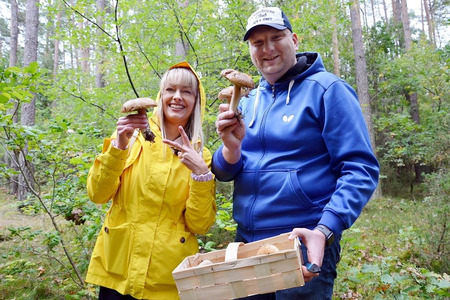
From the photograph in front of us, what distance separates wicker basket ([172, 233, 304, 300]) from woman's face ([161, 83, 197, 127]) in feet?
3.94

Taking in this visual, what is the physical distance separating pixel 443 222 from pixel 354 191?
4.81 m

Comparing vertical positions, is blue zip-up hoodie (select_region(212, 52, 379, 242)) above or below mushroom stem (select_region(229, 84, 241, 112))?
below

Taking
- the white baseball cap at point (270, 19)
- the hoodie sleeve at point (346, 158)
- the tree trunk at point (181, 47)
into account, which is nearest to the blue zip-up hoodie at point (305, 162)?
the hoodie sleeve at point (346, 158)

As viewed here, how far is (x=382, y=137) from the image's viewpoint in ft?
59.6

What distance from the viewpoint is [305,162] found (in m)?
1.80

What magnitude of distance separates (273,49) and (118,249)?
1.66 metres

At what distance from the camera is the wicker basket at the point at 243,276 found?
1.33 meters

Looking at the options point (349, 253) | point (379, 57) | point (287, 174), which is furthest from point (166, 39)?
point (379, 57)

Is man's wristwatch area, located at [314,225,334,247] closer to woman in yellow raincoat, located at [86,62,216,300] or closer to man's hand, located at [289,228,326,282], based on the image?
man's hand, located at [289,228,326,282]

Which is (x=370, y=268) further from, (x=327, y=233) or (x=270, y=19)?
(x=270, y=19)

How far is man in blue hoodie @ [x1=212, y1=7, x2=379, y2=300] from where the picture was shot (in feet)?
5.19

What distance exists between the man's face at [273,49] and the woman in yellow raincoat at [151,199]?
0.61 metres

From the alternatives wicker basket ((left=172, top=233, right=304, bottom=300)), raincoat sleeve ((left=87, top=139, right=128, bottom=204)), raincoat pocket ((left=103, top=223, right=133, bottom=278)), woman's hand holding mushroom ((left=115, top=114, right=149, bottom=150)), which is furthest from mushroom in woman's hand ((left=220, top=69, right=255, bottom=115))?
raincoat pocket ((left=103, top=223, right=133, bottom=278))

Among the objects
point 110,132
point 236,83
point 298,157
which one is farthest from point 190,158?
point 110,132
